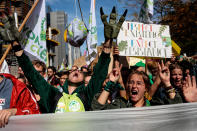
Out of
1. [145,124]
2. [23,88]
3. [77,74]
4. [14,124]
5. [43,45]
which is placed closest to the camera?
[14,124]

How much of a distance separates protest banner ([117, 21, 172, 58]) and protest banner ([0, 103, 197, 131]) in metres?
2.09

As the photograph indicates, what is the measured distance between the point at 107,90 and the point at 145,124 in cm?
56

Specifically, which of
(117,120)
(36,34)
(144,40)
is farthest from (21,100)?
(144,40)

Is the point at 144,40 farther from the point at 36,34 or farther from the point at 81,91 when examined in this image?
the point at 81,91

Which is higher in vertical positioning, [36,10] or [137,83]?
[36,10]

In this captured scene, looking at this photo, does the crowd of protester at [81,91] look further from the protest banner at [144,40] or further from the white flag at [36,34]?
the protest banner at [144,40]

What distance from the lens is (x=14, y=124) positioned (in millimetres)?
1674

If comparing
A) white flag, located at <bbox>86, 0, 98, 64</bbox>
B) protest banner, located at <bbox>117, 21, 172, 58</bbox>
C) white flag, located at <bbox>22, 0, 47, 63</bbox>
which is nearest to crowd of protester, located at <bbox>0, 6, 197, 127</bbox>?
white flag, located at <bbox>22, 0, 47, 63</bbox>

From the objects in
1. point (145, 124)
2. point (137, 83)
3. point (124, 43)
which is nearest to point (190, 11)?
point (124, 43)

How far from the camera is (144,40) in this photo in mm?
4246

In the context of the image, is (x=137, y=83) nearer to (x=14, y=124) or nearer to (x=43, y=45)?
(x=14, y=124)

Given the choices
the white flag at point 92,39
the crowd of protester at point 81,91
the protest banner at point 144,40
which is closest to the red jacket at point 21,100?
the crowd of protester at point 81,91

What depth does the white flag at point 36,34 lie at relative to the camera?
368cm

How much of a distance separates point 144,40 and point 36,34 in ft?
6.83
